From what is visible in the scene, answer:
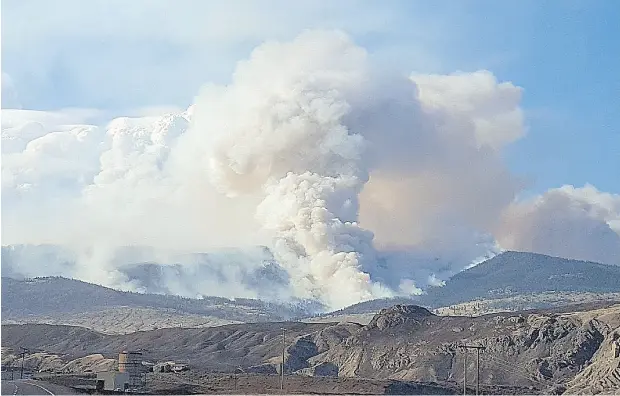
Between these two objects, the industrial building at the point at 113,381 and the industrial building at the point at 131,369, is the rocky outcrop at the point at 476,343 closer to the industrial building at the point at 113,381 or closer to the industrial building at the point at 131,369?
the industrial building at the point at 131,369

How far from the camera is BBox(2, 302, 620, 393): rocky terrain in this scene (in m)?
125

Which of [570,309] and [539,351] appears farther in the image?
[570,309]

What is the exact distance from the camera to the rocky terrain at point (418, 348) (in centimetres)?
12538

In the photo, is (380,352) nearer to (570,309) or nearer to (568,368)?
(568,368)

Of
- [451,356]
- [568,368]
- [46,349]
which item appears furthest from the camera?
[46,349]

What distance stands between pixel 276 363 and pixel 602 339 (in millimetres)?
52332

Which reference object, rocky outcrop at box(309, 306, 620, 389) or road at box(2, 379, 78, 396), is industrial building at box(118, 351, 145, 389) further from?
rocky outcrop at box(309, 306, 620, 389)

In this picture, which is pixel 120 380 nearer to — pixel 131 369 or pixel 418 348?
pixel 131 369

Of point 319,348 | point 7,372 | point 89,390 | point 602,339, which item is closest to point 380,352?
point 319,348

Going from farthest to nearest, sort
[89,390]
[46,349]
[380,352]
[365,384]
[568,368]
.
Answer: [46,349]
[380,352]
[568,368]
[365,384]
[89,390]

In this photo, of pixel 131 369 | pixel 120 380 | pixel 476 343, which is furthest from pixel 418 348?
pixel 120 380

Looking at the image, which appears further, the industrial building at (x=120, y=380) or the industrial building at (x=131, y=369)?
the industrial building at (x=131, y=369)

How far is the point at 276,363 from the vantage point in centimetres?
15088

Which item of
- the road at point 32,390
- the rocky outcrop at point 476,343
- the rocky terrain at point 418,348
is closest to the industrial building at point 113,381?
the road at point 32,390
